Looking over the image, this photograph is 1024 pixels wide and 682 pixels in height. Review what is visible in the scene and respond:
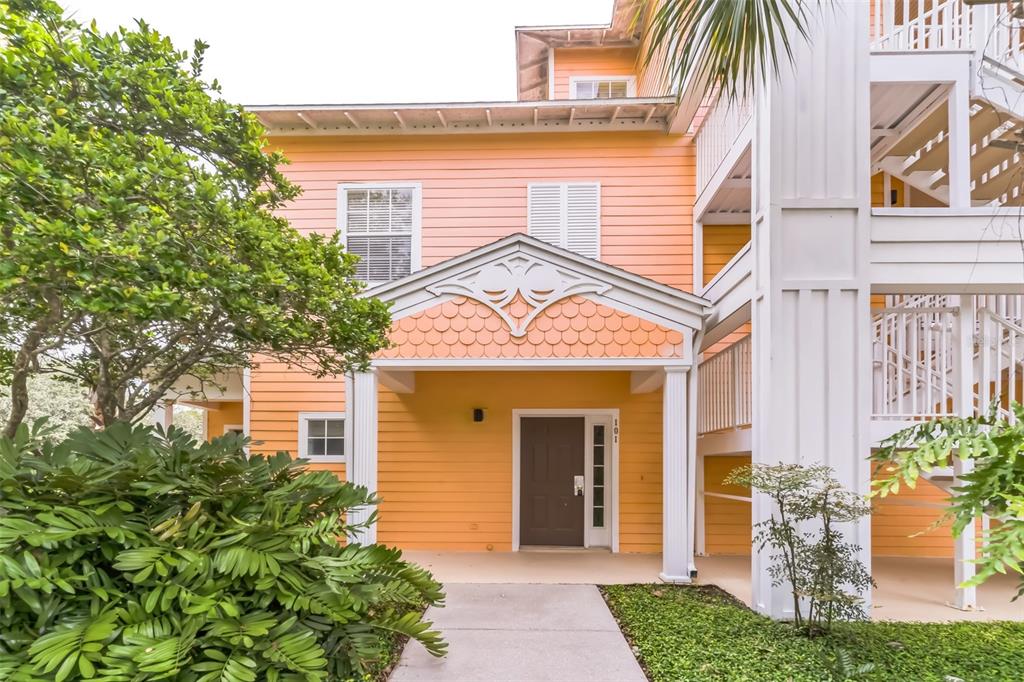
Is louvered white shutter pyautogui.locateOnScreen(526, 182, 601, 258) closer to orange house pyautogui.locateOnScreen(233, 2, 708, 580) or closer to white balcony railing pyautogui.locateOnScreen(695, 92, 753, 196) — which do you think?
orange house pyautogui.locateOnScreen(233, 2, 708, 580)

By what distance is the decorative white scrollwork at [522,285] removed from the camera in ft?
20.2

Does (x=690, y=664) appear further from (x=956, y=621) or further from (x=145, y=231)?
(x=145, y=231)

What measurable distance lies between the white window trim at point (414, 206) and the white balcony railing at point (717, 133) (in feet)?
12.3

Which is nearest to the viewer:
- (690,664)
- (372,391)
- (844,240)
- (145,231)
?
(145,231)

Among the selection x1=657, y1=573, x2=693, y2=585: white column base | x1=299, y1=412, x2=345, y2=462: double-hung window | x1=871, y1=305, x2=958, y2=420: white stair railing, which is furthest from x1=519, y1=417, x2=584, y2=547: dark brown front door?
x1=871, y1=305, x2=958, y2=420: white stair railing

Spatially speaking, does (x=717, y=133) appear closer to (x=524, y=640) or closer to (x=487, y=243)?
(x=487, y=243)

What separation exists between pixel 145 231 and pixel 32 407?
2123 cm

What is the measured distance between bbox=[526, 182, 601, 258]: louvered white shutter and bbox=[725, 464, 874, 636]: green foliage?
411 cm

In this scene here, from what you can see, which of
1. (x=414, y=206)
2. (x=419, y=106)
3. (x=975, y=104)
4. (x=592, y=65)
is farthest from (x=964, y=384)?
(x=592, y=65)

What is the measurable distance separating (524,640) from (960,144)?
221 inches

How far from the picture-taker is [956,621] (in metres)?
5.03

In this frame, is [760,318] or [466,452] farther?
[466,452]

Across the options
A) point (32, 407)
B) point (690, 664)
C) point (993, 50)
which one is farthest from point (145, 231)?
point (32, 407)

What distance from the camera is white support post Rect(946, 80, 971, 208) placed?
5.19 meters
